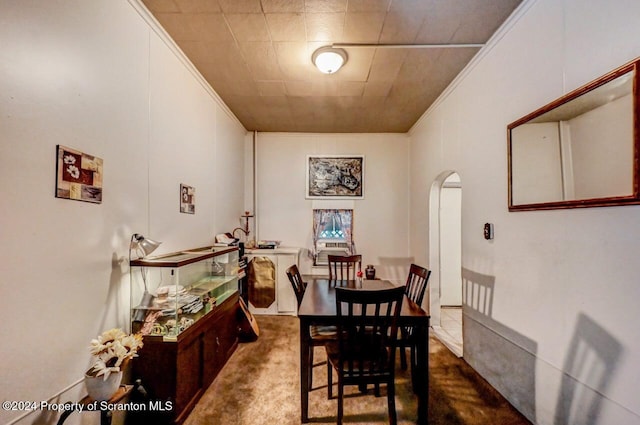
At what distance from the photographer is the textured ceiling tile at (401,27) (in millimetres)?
2086

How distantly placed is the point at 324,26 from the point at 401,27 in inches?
25.8

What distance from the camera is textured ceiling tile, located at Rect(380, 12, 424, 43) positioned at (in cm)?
209

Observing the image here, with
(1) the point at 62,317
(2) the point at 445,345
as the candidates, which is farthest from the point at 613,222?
(1) the point at 62,317

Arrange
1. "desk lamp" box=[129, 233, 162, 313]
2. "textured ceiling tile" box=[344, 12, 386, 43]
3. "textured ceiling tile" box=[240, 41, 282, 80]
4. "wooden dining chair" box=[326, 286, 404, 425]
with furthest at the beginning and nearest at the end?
"textured ceiling tile" box=[240, 41, 282, 80] → "textured ceiling tile" box=[344, 12, 386, 43] → "desk lamp" box=[129, 233, 162, 313] → "wooden dining chair" box=[326, 286, 404, 425]

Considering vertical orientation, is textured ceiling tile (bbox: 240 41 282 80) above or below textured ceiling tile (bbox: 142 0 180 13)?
below

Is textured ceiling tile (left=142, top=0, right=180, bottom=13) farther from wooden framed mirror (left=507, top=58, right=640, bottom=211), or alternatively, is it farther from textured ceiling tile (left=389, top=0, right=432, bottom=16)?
wooden framed mirror (left=507, top=58, right=640, bottom=211)

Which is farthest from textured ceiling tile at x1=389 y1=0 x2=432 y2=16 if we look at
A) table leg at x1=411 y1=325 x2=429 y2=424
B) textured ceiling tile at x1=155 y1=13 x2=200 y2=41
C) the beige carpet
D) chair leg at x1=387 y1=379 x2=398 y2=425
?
the beige carpet

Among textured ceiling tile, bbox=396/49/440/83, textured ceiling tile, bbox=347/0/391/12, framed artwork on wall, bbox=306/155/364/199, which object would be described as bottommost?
framed artwork on wall, bbox=306/155/364/199

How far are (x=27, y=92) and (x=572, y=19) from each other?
9.99 ft

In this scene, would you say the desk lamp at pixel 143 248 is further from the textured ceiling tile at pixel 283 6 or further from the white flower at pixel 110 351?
the textured ceiling tile at pixel 283 6

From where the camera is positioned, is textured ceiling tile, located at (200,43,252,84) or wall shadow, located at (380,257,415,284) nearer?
textured ceiling tile, located at (200,43,252,84)

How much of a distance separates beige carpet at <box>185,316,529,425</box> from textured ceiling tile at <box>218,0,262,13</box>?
10.5 feet

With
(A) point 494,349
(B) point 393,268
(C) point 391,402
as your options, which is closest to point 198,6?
(C) point 391,402

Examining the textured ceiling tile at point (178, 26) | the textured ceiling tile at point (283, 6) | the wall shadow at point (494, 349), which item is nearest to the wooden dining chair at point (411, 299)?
the wall shadow at point (494, 349)
